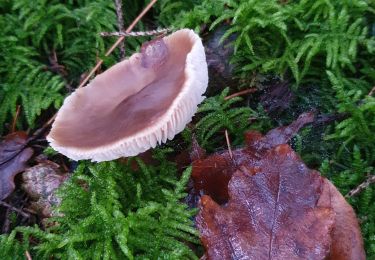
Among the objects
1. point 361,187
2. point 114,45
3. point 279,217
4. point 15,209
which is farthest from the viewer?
point 114,45

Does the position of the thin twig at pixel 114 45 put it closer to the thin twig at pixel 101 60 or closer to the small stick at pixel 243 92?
the thin twig at pixel 101 60

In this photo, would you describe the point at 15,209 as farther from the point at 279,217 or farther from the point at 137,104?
the point at 279,217

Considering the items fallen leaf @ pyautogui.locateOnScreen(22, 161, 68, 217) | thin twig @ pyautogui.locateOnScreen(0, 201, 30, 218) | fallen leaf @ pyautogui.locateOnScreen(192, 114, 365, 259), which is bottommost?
thin twig @ pyautogui.locateOnScreen(0, 201, 30, 218)

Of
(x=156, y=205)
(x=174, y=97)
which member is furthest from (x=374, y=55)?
(x=156, y=205)

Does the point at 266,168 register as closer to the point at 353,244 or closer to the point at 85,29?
the point at 353,244

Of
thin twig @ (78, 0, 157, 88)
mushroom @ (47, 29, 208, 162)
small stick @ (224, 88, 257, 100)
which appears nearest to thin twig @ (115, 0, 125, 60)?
thin twig @ (78, 0, 157, 88)

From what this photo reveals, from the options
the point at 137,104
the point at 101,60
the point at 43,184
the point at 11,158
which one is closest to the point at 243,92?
the point at 137,104

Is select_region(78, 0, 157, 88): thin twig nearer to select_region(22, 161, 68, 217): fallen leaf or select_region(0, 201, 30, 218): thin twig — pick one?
select_region(22, 161, 68, 217): fallen leaf
